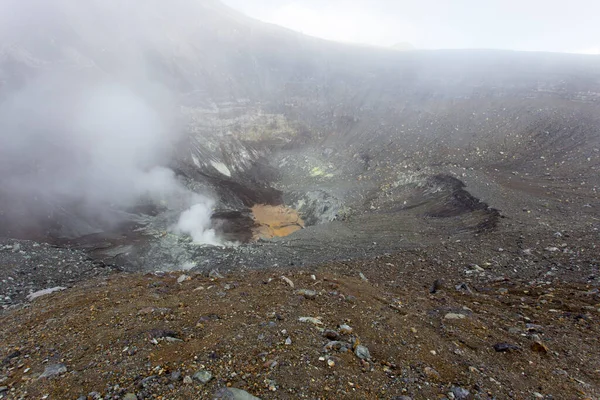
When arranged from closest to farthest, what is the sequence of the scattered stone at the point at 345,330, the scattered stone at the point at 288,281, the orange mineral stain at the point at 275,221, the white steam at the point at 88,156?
the scattered stone at the point at 345,330 → the scattered stone at the point at 288,281 → the white steam at the point at 88,156 → the orange mineral stain at the point at 275,221

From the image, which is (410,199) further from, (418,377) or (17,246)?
(17,246)

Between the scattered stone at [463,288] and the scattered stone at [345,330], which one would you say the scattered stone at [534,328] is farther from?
the scattered stone at [345,330]

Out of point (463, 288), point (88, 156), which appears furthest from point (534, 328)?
point (88, 156)

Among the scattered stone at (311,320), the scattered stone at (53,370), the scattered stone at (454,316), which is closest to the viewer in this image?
the scattered stone at (53,370)

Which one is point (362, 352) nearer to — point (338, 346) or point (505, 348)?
point (338, 346)

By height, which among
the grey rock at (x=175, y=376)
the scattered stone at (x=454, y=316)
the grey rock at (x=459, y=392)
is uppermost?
the grey rock at (x=175, y=376)

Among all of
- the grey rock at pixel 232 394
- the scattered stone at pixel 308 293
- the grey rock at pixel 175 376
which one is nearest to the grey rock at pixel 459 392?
the grey rock at pixel 232 394

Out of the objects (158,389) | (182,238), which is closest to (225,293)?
(158,389)

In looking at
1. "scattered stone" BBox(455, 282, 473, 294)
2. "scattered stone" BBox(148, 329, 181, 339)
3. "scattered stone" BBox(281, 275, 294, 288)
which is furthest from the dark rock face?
"scattered stone" BBox(148, 329, 181, 339)
